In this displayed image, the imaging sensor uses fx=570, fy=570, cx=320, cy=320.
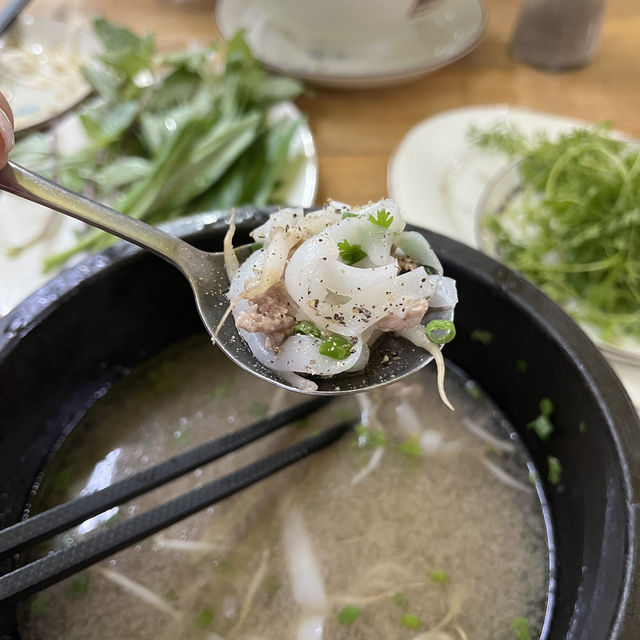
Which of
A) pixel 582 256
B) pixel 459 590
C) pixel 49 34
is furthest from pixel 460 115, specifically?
pixel 49 34

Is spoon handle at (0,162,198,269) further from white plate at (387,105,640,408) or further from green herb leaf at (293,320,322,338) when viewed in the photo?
white plate at (387,105,640,408)

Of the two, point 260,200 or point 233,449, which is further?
point 260,200

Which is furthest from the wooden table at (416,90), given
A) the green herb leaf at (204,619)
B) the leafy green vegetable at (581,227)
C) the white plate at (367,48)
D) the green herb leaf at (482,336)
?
the green herb leaf at (204,619)

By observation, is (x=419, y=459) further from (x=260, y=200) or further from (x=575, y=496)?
(x=260, y=200)

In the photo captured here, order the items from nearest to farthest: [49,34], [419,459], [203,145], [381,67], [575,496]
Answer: [575,496] → [419,459] → [203,145] → [381,67] → [49,34]

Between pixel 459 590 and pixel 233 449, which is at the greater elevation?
pixel 233 449

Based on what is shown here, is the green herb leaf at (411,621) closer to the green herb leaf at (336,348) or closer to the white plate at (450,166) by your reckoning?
the green herb leaf at (336,348)

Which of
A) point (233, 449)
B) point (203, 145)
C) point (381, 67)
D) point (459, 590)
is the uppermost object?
point (381, 67)

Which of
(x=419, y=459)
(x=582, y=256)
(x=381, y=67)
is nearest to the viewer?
(x=419, y=459)
